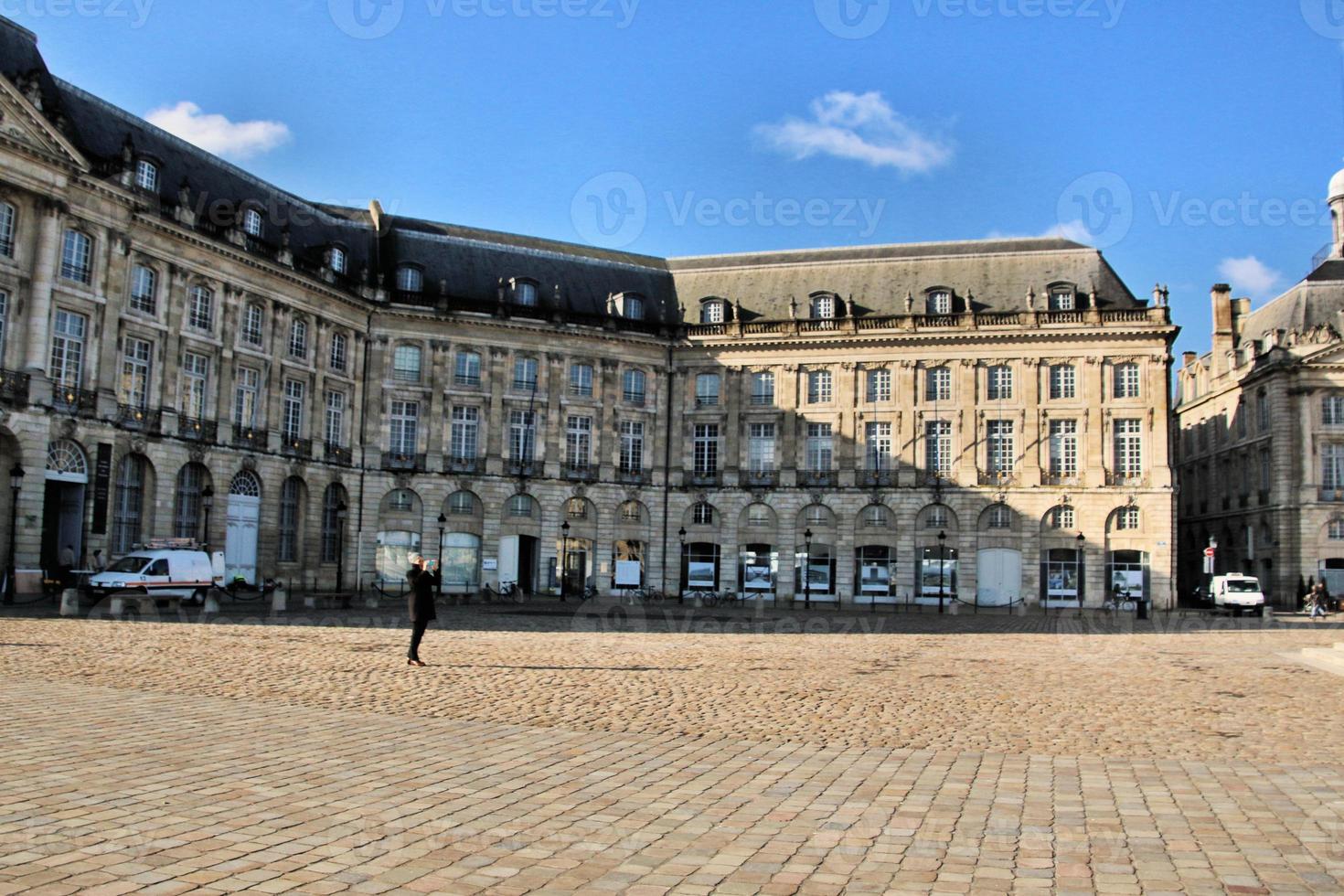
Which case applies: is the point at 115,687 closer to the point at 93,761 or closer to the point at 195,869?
the point at 93,761

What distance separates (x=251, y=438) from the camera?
1762 inches

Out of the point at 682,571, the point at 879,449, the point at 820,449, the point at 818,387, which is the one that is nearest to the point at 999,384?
the point at 879,449

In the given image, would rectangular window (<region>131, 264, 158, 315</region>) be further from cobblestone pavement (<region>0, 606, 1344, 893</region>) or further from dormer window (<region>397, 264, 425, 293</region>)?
cobblestone pavement (<region>0, 606, 1344, 893</region>)

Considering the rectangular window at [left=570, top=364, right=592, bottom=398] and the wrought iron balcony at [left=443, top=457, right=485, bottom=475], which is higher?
the rectangular window at [left=570, top=364, right=592, bottom=398]

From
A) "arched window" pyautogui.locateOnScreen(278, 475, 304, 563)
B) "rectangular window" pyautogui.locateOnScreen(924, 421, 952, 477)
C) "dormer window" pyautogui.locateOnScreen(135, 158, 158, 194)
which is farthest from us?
"rectangular window" pyautogui.locateOnScreen(924, 421, 952, 477)

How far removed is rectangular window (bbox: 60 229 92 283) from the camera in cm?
3666

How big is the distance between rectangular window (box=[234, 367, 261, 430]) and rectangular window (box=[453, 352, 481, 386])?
10.1 m

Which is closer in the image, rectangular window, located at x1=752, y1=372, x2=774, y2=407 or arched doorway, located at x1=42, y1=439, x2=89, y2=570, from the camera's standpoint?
arched doorway, located at x1=42, y1=439, x2=89, y2=570

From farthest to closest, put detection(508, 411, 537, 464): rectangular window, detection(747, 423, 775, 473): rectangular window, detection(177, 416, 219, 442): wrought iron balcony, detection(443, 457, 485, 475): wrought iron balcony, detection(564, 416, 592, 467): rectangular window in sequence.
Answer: detection(747, 423, 775, 473): rectangular window → detection(564, 416, 592, 467): rectangular window → detection(508, 411, 537, 464): rectangular window → detection(443, 457, 485, 475): wrought iron balcony → detection(177, 416, 219, 442): wrought iron balcony

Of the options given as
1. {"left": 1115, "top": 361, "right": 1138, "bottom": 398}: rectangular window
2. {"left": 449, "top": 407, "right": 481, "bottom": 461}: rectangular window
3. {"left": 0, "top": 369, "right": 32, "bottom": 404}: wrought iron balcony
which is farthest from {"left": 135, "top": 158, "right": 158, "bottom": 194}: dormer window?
{"left": 1115, "top": 361, "right": 1138, "bottom": 398}: rectangular window

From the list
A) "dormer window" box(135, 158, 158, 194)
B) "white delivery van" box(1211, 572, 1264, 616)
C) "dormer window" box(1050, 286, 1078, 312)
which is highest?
"dormer window" box(135, 158, 158, 194)

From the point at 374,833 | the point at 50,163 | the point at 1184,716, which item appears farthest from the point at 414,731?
the point at 50,163

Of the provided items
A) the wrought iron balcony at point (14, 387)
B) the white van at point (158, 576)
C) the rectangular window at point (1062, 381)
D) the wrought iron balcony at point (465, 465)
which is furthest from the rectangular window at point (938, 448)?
the wrought iron balcony at point (14, 387)

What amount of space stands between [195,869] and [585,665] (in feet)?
40.1
